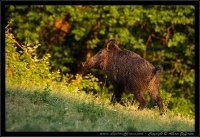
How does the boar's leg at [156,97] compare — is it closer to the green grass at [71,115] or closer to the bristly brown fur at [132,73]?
the bristly brown fur at [132,73]

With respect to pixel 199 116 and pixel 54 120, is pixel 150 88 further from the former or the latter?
pixel 54 120

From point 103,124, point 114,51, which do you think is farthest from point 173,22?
point 103,124

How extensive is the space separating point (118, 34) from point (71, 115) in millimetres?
9977

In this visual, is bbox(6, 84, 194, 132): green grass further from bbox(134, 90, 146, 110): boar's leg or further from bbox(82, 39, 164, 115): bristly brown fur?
bbox(82, 39, 164, 115): bristly brown fur

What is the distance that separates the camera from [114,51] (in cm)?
1334

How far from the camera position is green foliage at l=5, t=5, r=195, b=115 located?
2042 centimetres

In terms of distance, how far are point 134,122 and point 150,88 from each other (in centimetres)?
184

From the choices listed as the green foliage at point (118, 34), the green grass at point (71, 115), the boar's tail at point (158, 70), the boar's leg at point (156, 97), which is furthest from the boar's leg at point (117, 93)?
the green foliage at point (118, 34)

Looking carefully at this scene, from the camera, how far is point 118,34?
20.4 metres

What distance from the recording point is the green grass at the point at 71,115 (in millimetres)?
10023

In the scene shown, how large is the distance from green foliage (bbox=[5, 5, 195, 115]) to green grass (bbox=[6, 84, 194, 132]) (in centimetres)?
736

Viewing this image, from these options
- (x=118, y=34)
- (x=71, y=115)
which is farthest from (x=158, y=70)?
(x=118, y=34)

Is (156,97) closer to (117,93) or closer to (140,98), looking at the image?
(140,98)

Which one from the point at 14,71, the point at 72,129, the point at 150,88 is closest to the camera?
the point at 72,129
